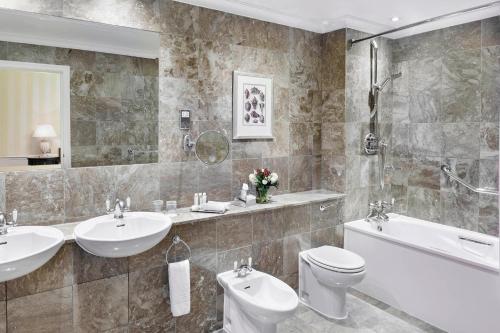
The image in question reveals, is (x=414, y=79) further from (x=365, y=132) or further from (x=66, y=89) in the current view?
(x=66, y=89)

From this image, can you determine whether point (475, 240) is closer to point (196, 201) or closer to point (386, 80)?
point (386, 80)

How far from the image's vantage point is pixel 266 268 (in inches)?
121

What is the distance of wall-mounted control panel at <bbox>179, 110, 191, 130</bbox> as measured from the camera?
9.43 feet

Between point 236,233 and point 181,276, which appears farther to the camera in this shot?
point 236,233

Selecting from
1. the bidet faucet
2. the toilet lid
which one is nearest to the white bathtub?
the toilet lid

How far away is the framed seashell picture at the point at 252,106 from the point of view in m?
3.19

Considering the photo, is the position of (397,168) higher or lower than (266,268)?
higher

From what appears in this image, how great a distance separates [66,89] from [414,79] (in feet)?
11.0

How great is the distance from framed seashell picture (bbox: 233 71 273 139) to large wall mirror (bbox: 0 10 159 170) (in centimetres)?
76

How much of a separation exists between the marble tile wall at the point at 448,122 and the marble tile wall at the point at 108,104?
2713mm

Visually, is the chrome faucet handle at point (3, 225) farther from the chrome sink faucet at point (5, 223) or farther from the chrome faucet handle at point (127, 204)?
the chrome faucet handle at point (127, 204)

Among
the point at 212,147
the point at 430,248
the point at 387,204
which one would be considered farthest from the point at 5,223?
the point at 387,204

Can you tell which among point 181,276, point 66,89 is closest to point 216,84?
point 66,89

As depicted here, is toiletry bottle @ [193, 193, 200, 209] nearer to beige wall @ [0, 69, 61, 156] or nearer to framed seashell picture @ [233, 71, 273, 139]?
framed seashell picture @ [233, 71, 273, 139]
